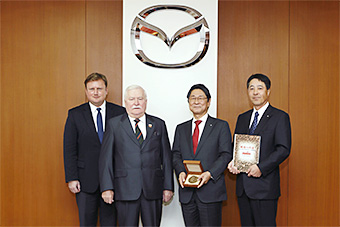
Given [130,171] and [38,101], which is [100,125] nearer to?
[130,171]

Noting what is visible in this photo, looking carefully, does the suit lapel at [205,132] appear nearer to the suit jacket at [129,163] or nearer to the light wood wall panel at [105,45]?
the suit jacket at [129,163]

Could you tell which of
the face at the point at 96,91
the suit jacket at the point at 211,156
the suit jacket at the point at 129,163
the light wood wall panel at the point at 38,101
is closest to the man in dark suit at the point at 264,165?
the suit jacket at the point at 211,156

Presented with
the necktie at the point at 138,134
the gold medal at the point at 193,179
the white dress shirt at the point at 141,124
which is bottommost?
the gold medal at the point at 193,179

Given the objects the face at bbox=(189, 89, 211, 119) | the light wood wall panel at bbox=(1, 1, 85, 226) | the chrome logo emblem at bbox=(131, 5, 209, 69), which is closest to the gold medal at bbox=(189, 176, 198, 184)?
the face at bbox=(189, 89, 211, 119)

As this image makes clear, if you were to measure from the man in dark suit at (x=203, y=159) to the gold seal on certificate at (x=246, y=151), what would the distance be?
3.2 inches

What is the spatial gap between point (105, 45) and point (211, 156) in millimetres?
2056

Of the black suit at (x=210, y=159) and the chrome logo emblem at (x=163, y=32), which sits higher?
the chrome logo emblem at (x=163, y=32)

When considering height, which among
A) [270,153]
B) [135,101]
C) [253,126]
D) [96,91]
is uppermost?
[96,91]

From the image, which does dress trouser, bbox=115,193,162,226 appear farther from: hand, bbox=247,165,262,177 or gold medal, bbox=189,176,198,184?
hand, bbox=247,165,262,177

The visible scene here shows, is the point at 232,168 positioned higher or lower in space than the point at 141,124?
lower

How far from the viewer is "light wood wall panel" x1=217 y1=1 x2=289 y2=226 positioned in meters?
3.92

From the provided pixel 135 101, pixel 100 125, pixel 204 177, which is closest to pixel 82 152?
pixel 100 125

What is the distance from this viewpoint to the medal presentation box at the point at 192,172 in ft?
9.22

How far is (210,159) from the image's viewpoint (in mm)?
2959
